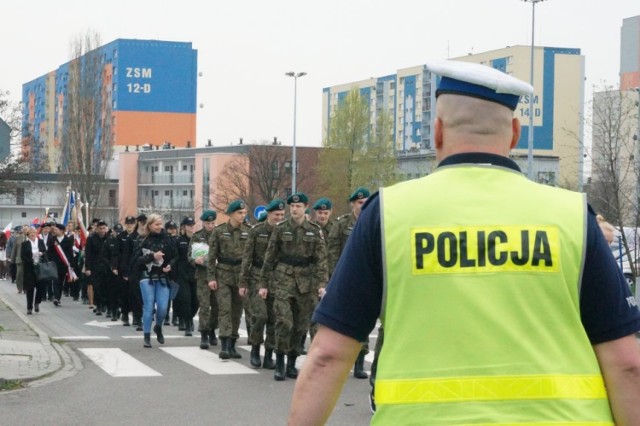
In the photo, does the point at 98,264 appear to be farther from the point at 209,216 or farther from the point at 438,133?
the point at 438,133

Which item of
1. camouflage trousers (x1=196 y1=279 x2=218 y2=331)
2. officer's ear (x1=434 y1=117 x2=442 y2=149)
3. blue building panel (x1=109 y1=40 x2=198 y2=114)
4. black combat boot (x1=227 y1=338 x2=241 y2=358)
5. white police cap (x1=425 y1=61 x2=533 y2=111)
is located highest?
blue building panel (x1=109 y1=40 x2=198 y2=114)

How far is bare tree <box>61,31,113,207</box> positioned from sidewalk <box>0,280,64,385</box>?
209 feet

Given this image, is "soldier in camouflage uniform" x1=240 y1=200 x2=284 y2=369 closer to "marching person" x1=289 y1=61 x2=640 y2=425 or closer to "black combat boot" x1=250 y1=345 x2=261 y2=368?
"black combat boot" x1=250 y1=345 x2=261 y2=368

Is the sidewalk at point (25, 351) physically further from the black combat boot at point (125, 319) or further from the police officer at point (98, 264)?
the police officer at point (98, 264)

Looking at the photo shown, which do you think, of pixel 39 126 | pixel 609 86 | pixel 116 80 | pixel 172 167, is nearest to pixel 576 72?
pixel 172 167

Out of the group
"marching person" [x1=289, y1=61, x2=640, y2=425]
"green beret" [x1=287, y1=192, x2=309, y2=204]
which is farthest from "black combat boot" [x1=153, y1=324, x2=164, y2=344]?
"marching person" [x1=289, y1=61, x2=640, y2=425]

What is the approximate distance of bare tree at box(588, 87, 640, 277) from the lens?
21.5 metres

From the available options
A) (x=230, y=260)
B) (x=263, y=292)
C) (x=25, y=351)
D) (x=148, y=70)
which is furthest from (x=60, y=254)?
(x=148, y=70)

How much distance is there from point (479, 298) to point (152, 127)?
136153 millimetres

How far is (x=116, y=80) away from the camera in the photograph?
135 meters

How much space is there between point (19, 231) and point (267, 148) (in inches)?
2064

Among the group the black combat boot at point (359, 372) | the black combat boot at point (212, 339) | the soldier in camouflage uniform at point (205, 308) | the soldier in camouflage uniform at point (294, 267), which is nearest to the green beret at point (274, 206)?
the soldier in camouflage uniform at point (294, 267)

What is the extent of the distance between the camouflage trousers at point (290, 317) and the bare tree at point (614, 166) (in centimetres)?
897

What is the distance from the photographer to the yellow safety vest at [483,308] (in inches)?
105
